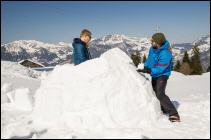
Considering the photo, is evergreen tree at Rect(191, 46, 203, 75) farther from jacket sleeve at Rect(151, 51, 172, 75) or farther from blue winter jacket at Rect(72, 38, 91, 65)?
blue winter jacket at Rect(72, 38, 91, 65)

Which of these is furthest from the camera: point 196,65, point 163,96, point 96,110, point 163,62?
point 196,65

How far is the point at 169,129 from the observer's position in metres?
5.75

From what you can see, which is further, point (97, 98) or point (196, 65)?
point (196, 65)

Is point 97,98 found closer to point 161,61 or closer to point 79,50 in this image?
point 79,50

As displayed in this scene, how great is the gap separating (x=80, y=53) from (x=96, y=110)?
1637 millimetres

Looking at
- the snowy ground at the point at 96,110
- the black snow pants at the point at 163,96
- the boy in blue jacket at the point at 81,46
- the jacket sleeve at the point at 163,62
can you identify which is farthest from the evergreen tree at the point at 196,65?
the snowy ground at the point at 96,110

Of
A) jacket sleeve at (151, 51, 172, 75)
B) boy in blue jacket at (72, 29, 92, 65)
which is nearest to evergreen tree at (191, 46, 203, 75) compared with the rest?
jacket sleeve at (151, 51, 172, 75)

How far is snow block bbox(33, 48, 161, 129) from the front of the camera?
563 centimetres

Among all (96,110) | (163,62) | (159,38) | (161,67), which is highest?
(159,38)

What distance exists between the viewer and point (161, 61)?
6.50m

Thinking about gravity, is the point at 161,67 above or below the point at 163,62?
below

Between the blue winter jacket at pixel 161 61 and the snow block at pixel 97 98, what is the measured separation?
399 millimetres

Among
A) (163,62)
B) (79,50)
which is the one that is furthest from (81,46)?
(163,62)

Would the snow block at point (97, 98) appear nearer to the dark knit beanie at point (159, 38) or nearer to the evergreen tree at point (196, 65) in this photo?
the dark knit beanie at point (159, 38)
